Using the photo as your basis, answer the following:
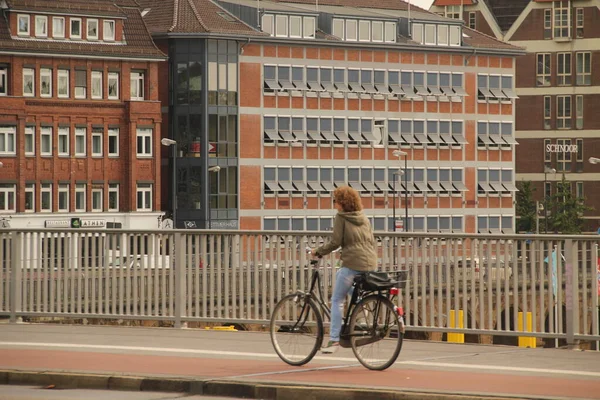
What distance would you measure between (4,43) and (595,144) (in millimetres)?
50061

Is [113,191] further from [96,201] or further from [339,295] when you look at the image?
→ [339,295]

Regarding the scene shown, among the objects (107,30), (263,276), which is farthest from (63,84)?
(263,276)

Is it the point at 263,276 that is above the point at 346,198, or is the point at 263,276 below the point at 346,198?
below

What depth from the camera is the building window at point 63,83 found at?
309 feet

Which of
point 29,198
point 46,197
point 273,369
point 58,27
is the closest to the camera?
point 273,369

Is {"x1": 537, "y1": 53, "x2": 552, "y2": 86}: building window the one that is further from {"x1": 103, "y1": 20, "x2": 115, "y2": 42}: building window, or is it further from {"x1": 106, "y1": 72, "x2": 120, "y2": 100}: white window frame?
{"x1": 103, "y1": 20, "x2": 115, "y2": 42}: building window

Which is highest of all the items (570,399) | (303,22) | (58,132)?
(303,22)

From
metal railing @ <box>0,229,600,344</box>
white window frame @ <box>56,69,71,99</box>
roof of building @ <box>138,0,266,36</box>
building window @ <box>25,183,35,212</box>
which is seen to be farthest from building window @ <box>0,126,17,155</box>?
metal railing @ <box>0,229,600,344</box>

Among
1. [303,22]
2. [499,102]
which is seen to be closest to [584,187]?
[499,102]

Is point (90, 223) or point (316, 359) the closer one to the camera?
point (316, 359)

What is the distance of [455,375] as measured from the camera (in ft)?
42.4

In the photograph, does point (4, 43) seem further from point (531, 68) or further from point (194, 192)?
point (531, 68)

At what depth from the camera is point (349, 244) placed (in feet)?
45.1

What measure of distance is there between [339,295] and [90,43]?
8270 centimetres
